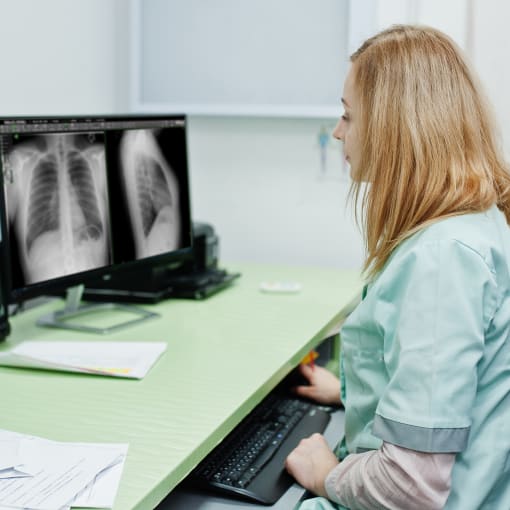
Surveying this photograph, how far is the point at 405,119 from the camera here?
3.48ft

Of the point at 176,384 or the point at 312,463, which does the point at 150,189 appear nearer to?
the point at 176,384

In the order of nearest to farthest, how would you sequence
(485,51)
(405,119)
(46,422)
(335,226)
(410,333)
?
1. (410,333)
2. (405,119)
3. (46,422)
4. (485,51)
5. (335,226)

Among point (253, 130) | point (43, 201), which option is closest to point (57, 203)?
point (43, 201)

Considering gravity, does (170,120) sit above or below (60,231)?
above

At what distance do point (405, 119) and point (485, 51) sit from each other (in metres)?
1.33

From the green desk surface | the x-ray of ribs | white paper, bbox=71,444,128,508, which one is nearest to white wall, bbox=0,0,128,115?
the x-ray of ribs

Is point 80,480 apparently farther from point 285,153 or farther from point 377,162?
point 285,153

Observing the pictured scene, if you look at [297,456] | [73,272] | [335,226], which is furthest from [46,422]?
[335,226]

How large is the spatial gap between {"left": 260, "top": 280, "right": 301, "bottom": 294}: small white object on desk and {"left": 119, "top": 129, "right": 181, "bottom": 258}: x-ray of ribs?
0.95 ft

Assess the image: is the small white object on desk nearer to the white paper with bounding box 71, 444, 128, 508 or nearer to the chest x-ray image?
the chest x-ray image

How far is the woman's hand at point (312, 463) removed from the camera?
1.18m

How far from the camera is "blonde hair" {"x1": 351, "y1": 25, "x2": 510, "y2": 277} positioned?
1.05 meters

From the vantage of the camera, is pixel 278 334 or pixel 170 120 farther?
pixel 170 120

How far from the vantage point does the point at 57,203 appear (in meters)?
1.59
